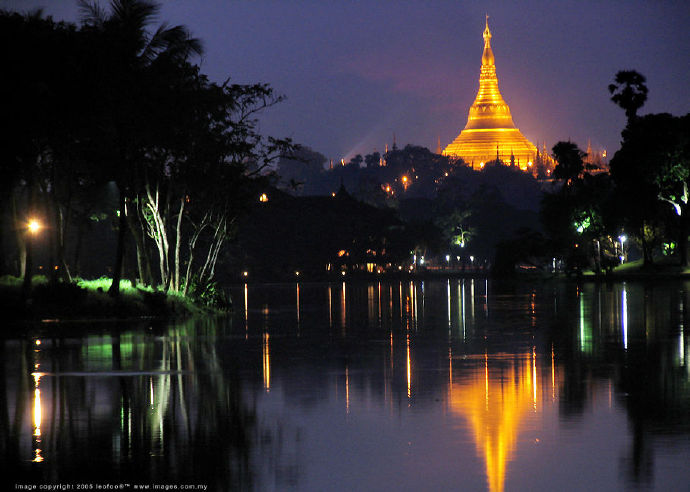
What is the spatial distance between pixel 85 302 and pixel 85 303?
3.9 inches

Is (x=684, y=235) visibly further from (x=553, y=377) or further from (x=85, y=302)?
(x=553, y=377)

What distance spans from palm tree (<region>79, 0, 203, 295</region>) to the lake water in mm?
10767

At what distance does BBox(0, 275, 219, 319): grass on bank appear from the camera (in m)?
35.7

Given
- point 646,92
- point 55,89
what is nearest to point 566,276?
point 646,92

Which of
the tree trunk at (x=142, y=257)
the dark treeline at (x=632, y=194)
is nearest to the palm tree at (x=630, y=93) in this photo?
the dark treeline at (x=632, y=194)

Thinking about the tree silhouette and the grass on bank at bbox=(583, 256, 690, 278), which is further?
the tree silhouette

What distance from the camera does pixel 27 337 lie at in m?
28.6

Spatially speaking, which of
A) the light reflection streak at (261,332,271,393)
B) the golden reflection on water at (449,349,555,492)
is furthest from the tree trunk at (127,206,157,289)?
the golden reflection on water at (449,349,555,492)

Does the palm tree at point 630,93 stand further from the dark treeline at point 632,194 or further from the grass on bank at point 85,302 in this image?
the grass on bank at point 85,302

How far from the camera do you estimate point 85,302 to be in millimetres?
37000

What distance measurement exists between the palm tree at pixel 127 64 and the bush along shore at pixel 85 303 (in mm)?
905

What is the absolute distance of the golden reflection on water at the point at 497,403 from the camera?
39.1 ft

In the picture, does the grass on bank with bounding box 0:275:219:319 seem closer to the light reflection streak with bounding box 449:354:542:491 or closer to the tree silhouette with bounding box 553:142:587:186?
the light reflection streak with bounding box 449:354:542:491

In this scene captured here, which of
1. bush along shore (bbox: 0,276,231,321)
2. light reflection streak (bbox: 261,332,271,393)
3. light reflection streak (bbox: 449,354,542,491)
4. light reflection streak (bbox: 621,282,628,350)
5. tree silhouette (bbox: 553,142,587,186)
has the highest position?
tree silhouette (bbox: 553,142,587,186)
